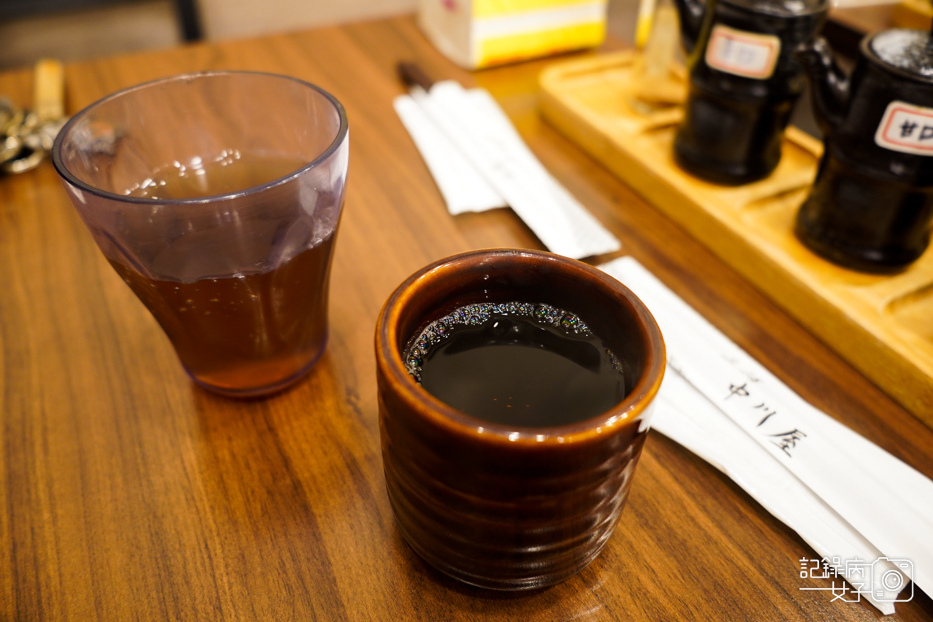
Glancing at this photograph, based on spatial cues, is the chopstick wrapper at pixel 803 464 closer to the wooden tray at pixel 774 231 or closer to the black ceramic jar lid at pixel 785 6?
the wooden tray at pixel 774 231

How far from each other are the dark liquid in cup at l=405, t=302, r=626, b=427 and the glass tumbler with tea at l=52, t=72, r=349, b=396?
139mm

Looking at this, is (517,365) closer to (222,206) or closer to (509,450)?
(509,450)

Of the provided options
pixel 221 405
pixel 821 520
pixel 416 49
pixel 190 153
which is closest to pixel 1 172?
pixel 190 153

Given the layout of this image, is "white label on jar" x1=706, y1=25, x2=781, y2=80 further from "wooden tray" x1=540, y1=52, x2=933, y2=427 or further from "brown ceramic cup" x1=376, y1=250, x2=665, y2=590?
"brown ceramic cup" x1=376, y1=250, x2=665, y2=590

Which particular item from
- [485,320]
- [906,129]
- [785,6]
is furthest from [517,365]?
[785,6]

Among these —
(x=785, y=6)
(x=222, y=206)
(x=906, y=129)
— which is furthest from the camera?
(x=785, y=6)

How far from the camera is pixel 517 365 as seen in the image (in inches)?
18.3

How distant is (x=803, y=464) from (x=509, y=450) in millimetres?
323

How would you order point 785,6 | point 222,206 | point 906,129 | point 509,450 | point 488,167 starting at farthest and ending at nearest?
point 488,167, point 785,6, point 906,129, point 222,206, point 509,450

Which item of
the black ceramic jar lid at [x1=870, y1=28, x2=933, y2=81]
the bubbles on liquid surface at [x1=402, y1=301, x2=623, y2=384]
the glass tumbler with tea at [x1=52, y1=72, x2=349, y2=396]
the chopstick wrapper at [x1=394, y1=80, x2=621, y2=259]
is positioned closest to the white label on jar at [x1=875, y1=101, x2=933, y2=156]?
the black ceramic jar lid at [x1=870, y1=28, x2=933, y2=81]

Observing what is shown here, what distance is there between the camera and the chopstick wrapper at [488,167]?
30.9 inches

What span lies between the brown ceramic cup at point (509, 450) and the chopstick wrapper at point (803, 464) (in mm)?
168

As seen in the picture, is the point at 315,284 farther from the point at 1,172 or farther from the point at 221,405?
the point at 1,172

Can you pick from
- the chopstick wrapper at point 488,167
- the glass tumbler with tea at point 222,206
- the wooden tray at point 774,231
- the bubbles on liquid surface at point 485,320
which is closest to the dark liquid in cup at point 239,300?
the glass tumbler with tea at point 222,206
